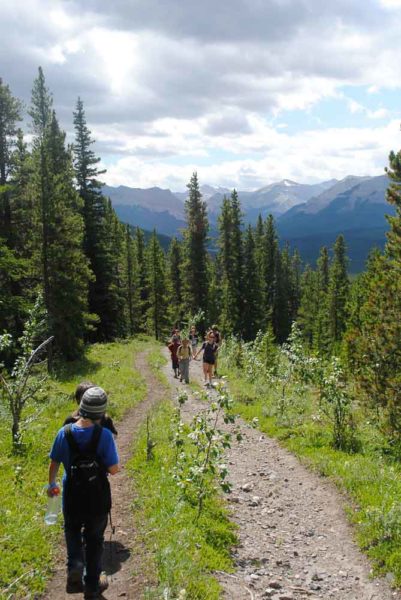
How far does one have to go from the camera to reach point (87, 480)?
4.92 m

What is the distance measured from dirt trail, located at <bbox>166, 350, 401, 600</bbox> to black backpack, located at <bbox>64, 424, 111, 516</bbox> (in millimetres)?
2179

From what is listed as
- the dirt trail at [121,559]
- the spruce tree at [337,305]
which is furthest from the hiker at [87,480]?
the spruce tree at [337,305]

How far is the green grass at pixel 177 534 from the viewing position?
18.5 feet

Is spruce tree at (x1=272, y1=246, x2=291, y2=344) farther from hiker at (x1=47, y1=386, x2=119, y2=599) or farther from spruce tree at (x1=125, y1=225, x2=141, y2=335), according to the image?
hiker at (x1=47, y1=386, x2=119, y2=599)

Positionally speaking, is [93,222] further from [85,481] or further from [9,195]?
[85,481]

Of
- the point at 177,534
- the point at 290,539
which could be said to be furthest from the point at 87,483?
the point at 290,539

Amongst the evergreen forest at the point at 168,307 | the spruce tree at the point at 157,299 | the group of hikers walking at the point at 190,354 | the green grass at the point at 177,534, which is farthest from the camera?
the spruce tree at the point at 157,299

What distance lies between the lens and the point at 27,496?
7980 mm

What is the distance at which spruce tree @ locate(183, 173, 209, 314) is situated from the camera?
45781mm

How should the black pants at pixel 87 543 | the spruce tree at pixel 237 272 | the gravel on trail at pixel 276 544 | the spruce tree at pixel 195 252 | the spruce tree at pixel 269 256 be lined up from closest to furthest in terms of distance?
the black pants at pixel 87 543 → the gravel on trail at pixel 276 544 → the spruce tree at pixel 195 252 → the spruce tree at pixel 237 272 → the spruce tree at pixel 269 256

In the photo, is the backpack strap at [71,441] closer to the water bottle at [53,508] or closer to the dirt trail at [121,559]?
the water bottle at [53,508]

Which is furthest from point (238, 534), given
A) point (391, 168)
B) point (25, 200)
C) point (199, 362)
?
point (25, 200)

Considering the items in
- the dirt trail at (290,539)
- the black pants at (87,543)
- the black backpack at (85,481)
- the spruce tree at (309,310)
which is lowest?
the spruce tree at (309,310)

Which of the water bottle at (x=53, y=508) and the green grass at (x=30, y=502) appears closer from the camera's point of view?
the water bottle at (x=53, y=508)
